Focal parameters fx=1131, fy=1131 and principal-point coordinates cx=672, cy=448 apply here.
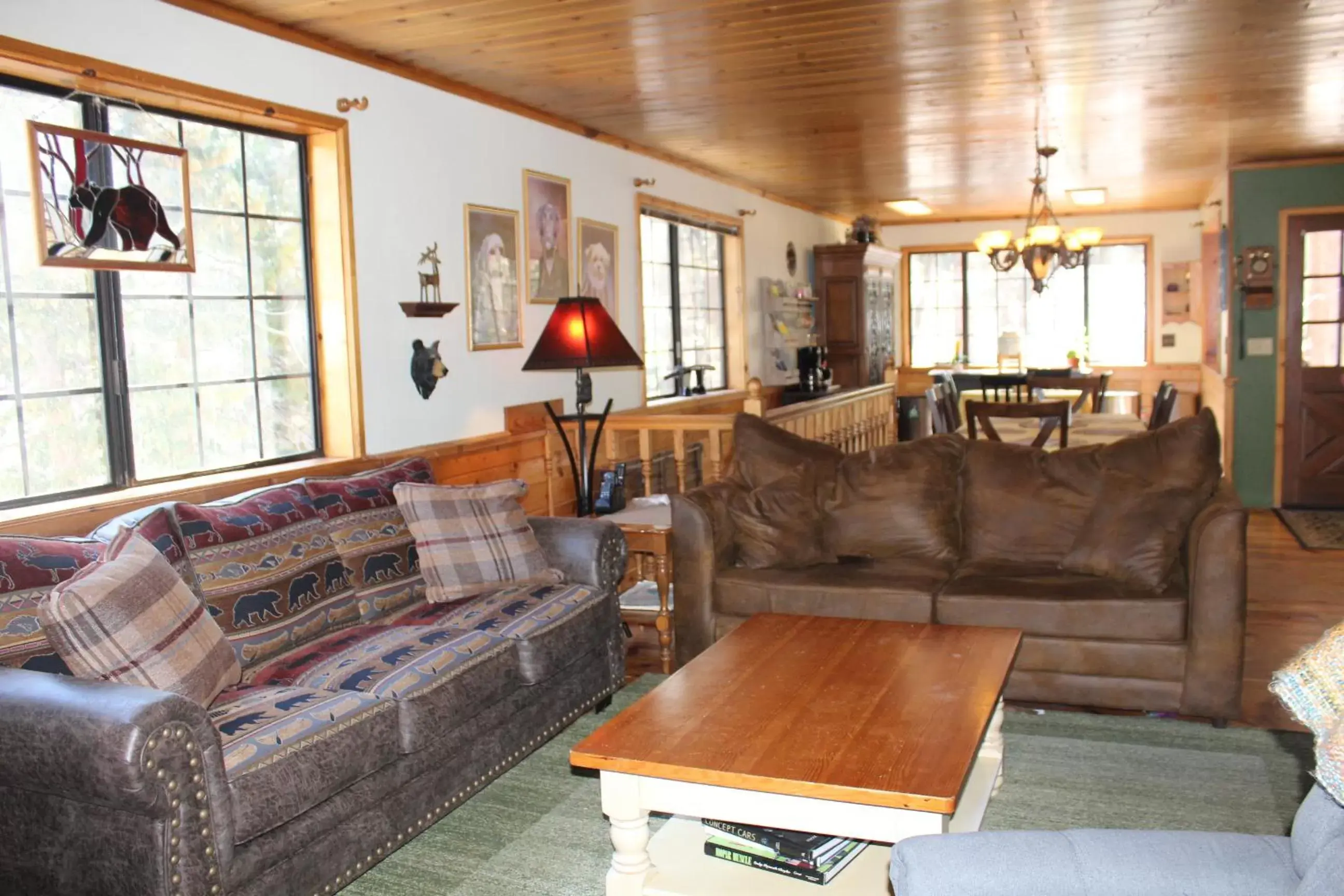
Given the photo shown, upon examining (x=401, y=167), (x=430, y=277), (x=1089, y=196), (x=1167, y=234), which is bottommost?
(x=430, y=277)

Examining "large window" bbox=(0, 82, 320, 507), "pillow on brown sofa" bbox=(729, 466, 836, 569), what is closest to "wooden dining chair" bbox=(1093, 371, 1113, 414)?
"pillow on brown sofa" bbox=(729, 466, 836, 569)

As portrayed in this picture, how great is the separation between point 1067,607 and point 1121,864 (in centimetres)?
230

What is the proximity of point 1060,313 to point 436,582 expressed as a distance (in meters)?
9.40

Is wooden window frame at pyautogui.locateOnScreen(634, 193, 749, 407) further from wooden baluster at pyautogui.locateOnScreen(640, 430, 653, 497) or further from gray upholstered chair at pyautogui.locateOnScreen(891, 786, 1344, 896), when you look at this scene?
gray upholstered chair at pyautogui.locateOnScreen(891, 786, 1344, 896)

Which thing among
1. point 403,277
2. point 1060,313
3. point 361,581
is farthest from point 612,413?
point 1060,313

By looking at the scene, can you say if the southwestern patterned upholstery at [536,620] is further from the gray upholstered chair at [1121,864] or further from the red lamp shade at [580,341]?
the gray upholstered chair at [1121,864]

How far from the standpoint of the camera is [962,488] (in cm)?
452

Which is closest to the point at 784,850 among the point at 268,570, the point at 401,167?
the point at 268,570

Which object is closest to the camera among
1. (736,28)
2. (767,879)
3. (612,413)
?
(767,879)

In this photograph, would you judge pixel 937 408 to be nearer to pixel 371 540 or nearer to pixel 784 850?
pixel 371 540

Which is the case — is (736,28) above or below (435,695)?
above

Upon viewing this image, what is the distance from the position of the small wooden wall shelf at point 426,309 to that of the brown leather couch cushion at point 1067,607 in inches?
93.4

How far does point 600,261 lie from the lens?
6.31 meters

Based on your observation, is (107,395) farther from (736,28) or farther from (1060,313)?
(1060,313)
